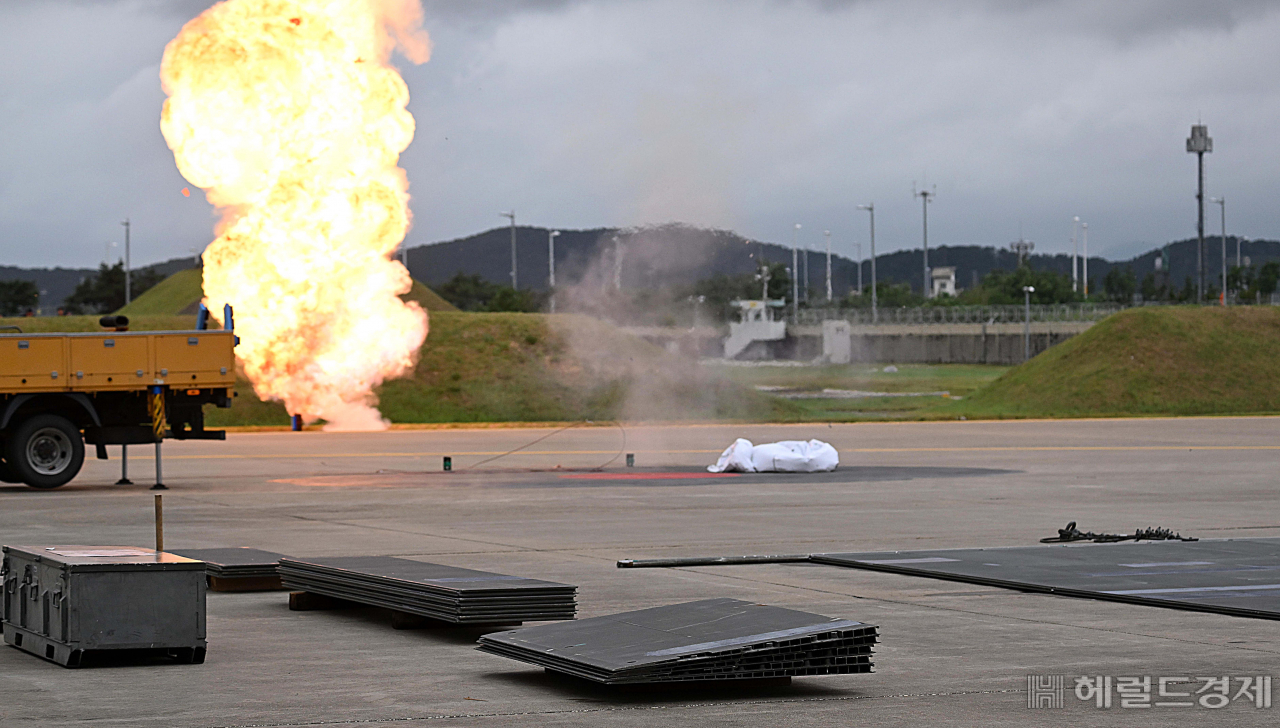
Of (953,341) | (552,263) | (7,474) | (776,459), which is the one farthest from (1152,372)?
(7,474)

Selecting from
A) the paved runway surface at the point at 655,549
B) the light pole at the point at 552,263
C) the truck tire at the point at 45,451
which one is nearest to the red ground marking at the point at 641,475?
the paved runway surface at the point at 655,549

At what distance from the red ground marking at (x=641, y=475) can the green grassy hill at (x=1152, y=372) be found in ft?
107

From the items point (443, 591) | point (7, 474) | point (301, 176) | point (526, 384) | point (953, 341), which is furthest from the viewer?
point (953, 341)

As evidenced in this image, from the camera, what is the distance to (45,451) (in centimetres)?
2659

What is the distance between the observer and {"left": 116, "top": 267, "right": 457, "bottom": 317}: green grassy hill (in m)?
107

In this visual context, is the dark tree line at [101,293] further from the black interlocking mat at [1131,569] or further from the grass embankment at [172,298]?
the black interlocking mat at [1131,569]

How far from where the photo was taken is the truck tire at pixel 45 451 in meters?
26.2

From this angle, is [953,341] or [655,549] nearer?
[655,549]

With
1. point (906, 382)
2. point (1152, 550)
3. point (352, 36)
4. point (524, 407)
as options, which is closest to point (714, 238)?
point (352, 36)

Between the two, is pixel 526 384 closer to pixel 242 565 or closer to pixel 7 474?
pixel 7 474

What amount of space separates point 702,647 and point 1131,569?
814 cm

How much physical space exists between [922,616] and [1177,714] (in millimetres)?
4091

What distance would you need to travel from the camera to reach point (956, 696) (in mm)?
8688

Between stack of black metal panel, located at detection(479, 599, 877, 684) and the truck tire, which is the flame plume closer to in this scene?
the truck tire
